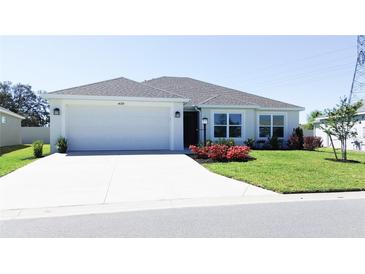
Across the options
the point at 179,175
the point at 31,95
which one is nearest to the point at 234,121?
the point at 179,175

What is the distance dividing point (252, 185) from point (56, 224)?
198 inches

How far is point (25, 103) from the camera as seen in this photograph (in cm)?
5125

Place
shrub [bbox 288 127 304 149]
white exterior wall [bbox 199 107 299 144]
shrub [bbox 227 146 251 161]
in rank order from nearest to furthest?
shrub [bbox 227 146 251 161]
white exterior wall [bbox 199 107 299 144]
shrub [bbox 288 127 304 149]

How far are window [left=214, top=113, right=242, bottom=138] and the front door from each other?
1407 mm

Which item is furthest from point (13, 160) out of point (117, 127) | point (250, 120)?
point (250, 120)

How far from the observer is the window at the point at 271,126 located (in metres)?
19.4

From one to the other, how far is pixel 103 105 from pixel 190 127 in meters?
5.98

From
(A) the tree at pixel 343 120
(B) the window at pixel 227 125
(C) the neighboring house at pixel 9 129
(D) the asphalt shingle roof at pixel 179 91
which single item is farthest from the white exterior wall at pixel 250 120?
(C) the neighboring house at pixel 9 129

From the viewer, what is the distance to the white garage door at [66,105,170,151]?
15.8 m

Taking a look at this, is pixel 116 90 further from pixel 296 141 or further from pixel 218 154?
pixel 296 141

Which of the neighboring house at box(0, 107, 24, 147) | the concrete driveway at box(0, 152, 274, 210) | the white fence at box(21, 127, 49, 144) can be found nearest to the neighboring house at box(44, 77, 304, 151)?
the concrete driveway at box(0, 152, 274, 210)

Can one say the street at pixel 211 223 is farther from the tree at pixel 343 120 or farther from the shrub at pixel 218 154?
the tree at pixel 343 120

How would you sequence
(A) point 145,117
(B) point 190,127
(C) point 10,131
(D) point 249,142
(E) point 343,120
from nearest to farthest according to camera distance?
(E) point 343,120 → (A) point 145,117 → (D) point 249,142 → (B) point 190,127 → (C) point 10,131

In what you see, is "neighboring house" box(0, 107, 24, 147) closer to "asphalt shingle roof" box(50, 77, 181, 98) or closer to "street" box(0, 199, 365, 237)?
"asphalt shingle roof" box(50, 77, 181, 98)
